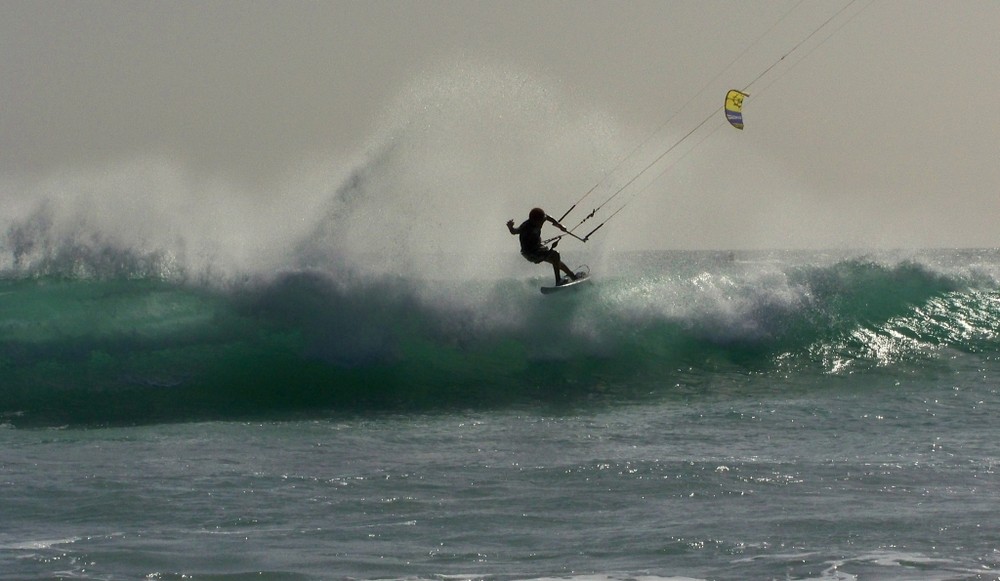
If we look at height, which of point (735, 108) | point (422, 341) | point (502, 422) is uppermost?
point (735, 108)

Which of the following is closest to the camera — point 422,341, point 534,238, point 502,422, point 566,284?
point 502,422

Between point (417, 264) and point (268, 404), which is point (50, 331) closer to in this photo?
point (268, 404)

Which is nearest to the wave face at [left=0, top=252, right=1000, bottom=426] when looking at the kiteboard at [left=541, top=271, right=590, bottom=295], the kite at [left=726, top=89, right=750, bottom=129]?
the kiteboard at [left=541, top=271, right=590, bottom=295]

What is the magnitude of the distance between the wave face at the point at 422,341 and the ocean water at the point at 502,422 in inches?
2.0

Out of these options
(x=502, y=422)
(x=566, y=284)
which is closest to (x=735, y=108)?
(x=566, y=284)

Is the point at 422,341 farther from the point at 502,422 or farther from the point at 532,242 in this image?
the point at 502,422

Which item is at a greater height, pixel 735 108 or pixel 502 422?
pixel 735 108

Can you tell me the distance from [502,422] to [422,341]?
137 inches

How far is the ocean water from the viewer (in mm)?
6891

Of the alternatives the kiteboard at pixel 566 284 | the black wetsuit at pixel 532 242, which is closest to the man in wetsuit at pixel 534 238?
the black wetsuit at pixel 532 242

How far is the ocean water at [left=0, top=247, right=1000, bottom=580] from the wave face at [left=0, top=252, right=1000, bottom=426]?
5 centimetres

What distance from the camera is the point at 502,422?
1201 cm

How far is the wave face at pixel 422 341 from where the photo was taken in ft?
44.3

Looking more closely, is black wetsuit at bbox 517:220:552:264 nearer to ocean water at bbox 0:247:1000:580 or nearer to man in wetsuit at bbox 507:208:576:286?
man in wetsuit at bbox 507:208:576:286
